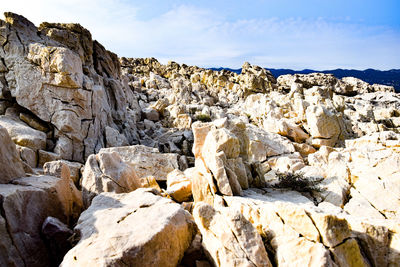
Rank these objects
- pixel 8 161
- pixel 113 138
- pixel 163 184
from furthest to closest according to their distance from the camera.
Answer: pixel 113 138, pixel 163 184, pixel 8 161

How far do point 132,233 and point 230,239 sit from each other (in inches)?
72.8

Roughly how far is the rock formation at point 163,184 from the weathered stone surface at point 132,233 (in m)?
0.02

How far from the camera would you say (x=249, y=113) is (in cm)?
3003

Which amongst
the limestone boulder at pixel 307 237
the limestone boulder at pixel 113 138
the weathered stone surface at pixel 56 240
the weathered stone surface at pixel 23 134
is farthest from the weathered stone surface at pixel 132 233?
the limestone boulder at pixel 113 138

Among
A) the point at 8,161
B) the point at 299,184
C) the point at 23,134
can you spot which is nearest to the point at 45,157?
the point at 23,134

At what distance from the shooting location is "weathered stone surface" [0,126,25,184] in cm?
535

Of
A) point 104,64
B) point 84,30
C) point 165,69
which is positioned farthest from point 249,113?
point 165,69

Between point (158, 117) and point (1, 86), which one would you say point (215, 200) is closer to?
point (1, 86)

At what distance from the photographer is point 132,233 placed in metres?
4.29

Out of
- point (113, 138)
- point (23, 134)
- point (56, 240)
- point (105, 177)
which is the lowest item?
point (113, 138)

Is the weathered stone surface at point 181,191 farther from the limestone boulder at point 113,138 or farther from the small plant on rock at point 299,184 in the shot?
the limestone boulder at point 113,138

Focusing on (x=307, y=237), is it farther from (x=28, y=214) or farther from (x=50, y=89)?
(x=50, y=89)

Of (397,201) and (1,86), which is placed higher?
(1,86)

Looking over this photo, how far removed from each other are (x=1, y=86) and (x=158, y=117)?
1567 cm
